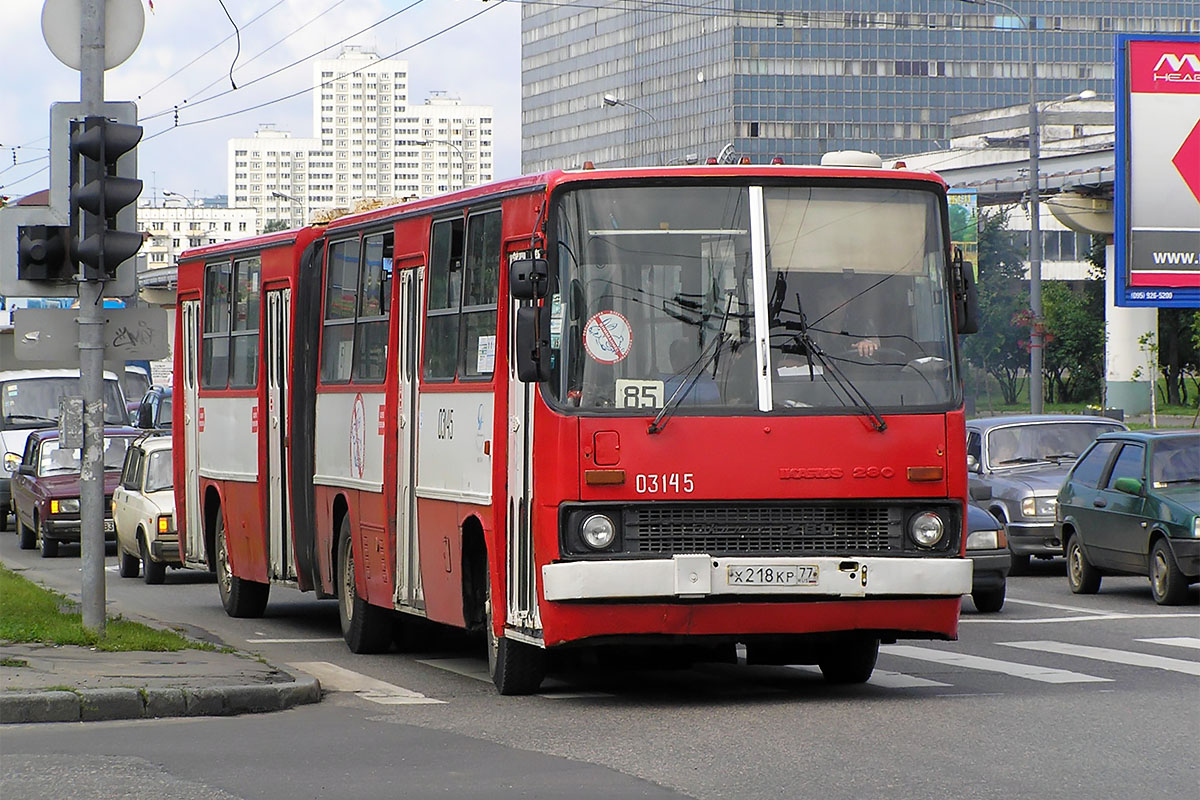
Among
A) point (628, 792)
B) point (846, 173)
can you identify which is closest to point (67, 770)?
point (628, 792)

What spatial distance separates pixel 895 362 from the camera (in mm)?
10969

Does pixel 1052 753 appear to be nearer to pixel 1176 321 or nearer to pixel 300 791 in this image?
pixel 300 791

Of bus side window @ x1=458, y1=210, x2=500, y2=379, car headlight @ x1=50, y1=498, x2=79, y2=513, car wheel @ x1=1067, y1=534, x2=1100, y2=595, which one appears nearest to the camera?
bus side window @ x1=458, y1=210, x2=500, y2=379

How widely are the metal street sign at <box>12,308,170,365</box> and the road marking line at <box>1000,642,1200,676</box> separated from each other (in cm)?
634

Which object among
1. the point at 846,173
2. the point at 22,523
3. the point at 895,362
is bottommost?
the point at 22,523

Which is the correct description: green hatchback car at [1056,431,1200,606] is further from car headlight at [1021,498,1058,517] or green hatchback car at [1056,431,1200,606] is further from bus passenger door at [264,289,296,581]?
bus passenger door at [264,289,296,581]

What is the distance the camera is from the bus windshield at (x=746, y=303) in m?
10.7

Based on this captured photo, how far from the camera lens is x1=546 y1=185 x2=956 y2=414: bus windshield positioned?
10703mm

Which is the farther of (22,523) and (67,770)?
(22,523)

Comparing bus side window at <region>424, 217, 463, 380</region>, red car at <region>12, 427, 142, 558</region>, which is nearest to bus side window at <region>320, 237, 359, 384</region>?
bus side window at <region>424, 217, 463, 380</region>

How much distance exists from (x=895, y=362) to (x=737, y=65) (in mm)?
136080

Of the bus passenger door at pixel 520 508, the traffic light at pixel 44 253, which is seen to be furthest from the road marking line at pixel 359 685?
the traffic light at pixel 44 253

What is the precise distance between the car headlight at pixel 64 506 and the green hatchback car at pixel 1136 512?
13837 mm

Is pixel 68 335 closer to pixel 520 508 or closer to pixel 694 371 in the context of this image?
pixel 520 508
